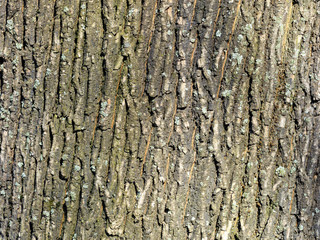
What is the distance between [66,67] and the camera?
167cm

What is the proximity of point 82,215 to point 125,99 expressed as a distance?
0.59 m

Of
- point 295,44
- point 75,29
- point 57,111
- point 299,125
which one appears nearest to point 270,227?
point 299,125

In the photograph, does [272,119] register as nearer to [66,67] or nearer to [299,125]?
[299,125]

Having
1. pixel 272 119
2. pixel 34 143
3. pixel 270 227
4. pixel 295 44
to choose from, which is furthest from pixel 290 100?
pixel 34 143

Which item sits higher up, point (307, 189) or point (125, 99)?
point (125, 99)

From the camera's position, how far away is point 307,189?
181cm

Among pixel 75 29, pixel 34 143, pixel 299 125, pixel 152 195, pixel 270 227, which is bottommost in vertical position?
pixel 270 227

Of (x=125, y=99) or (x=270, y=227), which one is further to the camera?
(x=270, y=227)

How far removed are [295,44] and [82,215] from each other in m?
1.29

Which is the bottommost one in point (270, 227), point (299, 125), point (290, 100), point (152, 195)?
point (270, 227)

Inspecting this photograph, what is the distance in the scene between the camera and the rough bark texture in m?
1.65

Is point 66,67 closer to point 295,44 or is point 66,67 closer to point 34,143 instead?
point 34,143

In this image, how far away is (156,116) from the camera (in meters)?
1.69

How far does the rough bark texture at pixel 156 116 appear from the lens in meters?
1.65
